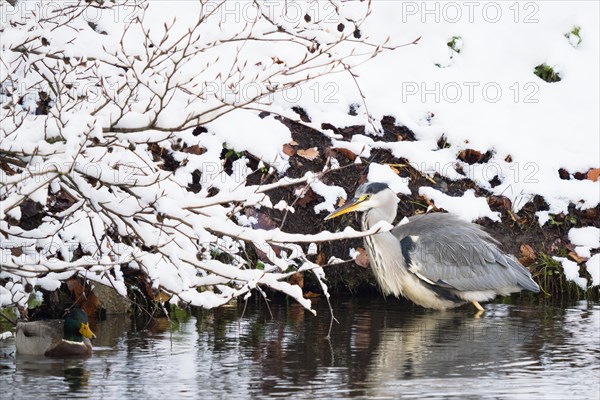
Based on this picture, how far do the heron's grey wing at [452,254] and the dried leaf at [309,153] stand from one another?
1.18 m

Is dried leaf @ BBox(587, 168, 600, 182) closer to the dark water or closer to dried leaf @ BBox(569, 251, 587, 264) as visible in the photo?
dried leaf @ BBox(569, 251, 587, 264)

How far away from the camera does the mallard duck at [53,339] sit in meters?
7.61

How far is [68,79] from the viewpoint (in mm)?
7383

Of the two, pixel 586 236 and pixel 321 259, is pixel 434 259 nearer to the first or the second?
pixel 321 259

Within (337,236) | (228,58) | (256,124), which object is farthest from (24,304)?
(228,58)

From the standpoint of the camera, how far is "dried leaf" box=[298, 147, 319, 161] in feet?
35.2

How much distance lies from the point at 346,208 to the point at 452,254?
3.33 ft

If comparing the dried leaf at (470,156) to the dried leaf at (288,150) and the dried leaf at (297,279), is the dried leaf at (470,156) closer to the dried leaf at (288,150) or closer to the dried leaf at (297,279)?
the dried leaf at (288,150)

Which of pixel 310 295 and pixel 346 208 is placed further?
pixel 346 208

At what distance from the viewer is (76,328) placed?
774 centimetres

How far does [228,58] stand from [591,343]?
5510mm

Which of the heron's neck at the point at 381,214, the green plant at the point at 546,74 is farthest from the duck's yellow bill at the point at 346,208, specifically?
the green plant at the point at 546,74

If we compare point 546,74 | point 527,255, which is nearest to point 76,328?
point 527,255

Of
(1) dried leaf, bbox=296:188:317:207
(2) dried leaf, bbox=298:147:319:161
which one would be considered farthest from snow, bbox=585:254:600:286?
(2) dried leaf, bbox=298:147:319:161
